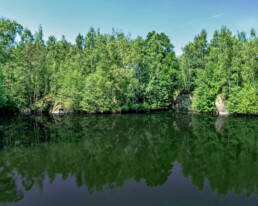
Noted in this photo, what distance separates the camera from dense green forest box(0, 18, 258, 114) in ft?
129

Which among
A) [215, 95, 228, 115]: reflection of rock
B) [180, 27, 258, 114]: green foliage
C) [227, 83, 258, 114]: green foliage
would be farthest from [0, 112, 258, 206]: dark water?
[215, 95, 228, 115]: reflection of rock

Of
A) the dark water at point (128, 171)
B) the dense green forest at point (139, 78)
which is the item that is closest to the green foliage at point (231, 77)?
the dense green forest at point (139, 78)

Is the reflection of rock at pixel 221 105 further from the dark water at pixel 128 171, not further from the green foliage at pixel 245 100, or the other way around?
the dark water at pixel 128 171

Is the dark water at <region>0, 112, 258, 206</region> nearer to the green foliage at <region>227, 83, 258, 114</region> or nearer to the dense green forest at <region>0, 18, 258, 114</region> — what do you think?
the green foliage at <region>227, 83, 258, 114</region>

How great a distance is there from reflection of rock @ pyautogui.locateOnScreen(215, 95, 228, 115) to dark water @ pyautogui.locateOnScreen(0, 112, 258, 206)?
22994 millimetres

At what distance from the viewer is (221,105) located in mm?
40344

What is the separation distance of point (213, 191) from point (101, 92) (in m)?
33.6

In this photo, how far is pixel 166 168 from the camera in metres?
11.8

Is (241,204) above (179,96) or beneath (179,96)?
beneath

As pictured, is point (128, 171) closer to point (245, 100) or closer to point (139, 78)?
point (245, 100)

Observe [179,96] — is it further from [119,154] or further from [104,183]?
[104,183]

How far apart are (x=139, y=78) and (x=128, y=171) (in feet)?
123

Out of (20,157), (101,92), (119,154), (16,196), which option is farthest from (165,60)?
(16,196)

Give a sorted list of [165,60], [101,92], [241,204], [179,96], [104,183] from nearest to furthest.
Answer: [241,204]
[104,183]
[101,92]
[165,60]
[179,96]
